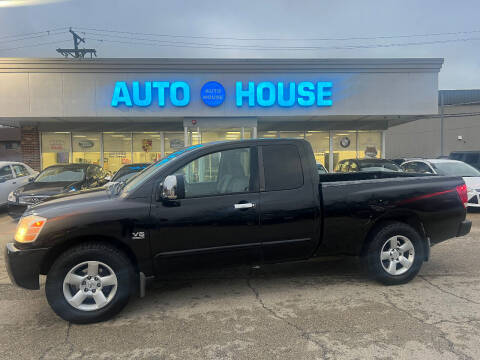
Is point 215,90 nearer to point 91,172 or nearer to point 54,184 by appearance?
point 91,172

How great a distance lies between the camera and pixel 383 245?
4141 millimetres

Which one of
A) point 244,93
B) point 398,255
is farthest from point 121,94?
point 398,255

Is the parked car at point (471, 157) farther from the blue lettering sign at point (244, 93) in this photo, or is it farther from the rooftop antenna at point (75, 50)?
the rooftop antenna at point (75, 50)

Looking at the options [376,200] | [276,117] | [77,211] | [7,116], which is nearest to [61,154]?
[7,116]

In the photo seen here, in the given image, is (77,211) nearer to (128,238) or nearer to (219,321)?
(128,238)

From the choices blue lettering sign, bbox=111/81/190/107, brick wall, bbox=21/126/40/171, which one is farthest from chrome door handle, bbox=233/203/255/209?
brick wall, bbox=21/126/40/171

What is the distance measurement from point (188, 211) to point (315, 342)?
171cm

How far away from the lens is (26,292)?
416 centimetres

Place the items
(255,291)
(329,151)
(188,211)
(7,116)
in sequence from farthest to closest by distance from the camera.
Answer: (329,151) → (7,116) → (255,291) → (188,211)

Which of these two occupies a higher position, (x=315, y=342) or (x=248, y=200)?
(x=248, y=200)

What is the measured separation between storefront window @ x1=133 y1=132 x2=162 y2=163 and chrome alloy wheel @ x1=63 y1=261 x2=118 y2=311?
13.1 meters

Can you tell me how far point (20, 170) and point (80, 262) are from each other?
31.0 feet

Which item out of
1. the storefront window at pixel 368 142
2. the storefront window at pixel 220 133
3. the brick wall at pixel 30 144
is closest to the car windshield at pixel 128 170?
the storefront window at pixel 220 133

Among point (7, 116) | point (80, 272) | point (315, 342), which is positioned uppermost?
point (7, 116)
